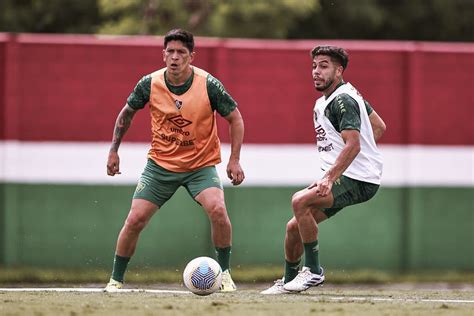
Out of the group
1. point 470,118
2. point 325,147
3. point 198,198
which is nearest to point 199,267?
point 198,198

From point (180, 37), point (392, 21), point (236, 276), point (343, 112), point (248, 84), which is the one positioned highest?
point (392, 21)

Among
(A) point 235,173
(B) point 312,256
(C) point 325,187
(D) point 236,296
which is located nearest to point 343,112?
(C) point 325,187

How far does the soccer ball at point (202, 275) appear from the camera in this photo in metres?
11.5

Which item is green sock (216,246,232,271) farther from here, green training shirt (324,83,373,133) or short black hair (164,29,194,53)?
short black hair (164,29,194,53)

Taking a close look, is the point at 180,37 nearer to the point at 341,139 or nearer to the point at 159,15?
the point at 341,139

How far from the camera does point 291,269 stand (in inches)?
485

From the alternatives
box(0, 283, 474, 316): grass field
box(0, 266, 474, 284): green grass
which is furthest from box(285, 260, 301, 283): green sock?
box(0, 266, 474, 284): green grass

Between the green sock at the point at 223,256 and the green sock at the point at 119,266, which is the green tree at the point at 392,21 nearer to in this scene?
the green sock at the point at 223,256

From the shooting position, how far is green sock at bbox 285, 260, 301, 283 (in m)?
12.3

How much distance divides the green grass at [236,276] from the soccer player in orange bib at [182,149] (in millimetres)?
3118

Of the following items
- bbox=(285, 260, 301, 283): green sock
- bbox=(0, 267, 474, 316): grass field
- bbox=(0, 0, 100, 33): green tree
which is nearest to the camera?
bbox=(0, 267, 474, 316): grass field

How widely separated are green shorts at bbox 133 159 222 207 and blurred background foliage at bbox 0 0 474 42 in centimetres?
1082

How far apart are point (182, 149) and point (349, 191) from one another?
1487 millimetres

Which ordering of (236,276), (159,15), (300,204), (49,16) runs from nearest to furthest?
1. (300,204)
2. (236,276)
3. (159,15)
4. (49,16)
